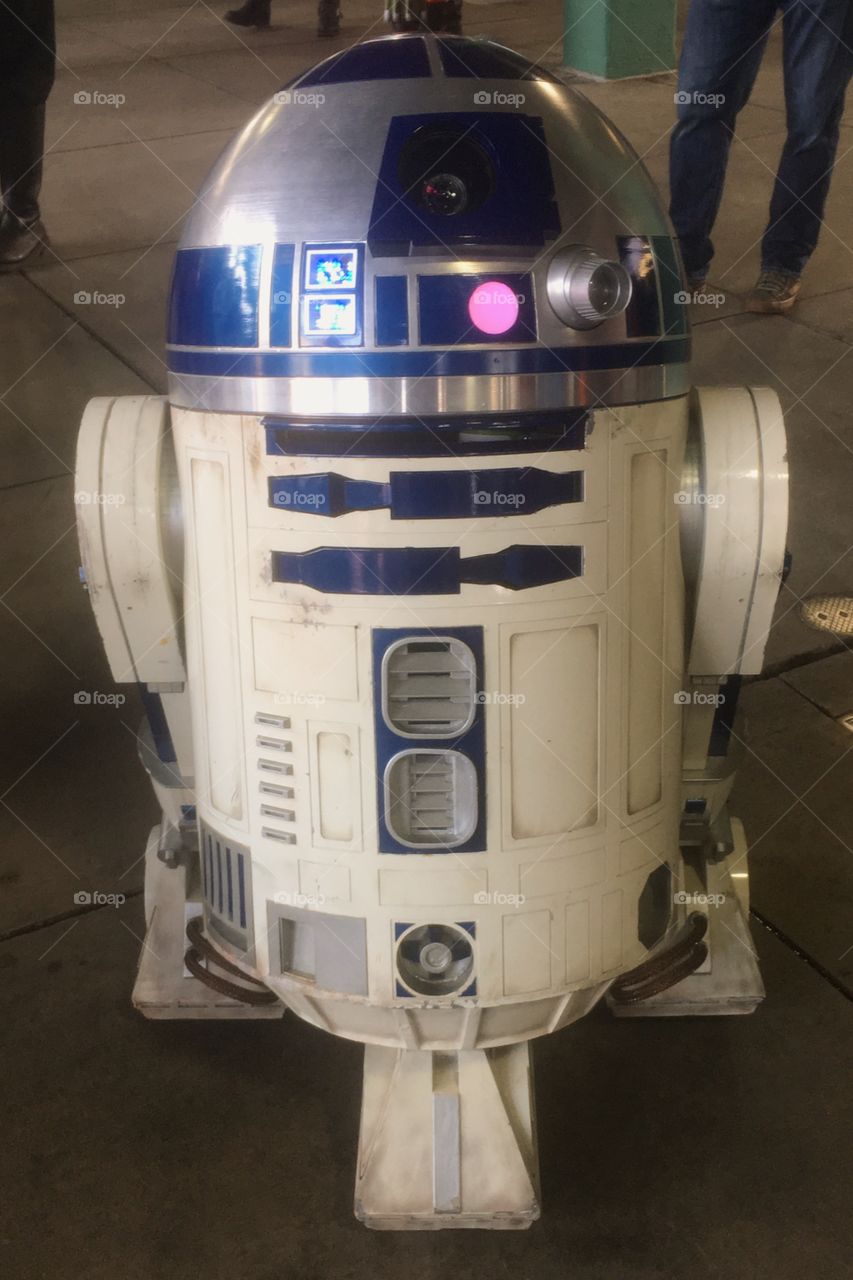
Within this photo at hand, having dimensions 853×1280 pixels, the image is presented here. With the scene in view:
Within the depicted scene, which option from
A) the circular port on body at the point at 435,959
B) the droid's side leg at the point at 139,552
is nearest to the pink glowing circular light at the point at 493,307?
the droid's side leg at the point at 139,552

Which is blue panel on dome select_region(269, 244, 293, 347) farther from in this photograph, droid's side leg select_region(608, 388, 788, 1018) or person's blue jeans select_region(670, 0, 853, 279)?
person's blue jeans select_region(670, 0, 853, 279)

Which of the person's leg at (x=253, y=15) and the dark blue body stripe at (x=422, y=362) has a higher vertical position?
the person's leg at (x=253, y=15)

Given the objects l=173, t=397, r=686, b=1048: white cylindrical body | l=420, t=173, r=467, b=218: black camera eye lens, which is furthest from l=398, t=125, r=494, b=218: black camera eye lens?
l=173, t=397, r=686, b=1048: white cylindrical body

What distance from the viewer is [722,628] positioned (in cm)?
150

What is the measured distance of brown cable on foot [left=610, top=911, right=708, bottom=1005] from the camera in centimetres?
154

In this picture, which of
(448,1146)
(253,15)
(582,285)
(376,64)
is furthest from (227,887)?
(253,15)

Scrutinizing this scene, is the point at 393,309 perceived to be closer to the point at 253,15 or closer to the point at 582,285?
the point at 582,285

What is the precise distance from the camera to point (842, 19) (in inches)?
126

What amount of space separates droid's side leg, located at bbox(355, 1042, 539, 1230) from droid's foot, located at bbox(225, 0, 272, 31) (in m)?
8.22

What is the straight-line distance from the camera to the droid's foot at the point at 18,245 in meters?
4.58

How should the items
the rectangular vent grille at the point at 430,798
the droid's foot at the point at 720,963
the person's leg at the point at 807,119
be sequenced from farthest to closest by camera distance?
the person's leg at the point at 807,119
the droid's foot at the point at 720,963
the rectangular vent grille at the point at 430,798

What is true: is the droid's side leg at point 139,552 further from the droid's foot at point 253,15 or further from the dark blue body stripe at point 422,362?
the droid's foot at point 253,15

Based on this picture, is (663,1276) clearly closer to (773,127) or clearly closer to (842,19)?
(842,19)

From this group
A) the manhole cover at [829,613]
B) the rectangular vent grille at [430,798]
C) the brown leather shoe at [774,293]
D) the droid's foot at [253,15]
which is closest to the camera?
the rectangular vent grille at [430,798]
